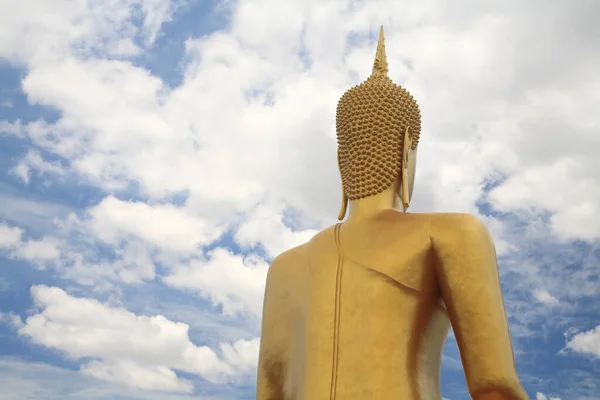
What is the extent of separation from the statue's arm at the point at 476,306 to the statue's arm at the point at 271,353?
1554 millimetres

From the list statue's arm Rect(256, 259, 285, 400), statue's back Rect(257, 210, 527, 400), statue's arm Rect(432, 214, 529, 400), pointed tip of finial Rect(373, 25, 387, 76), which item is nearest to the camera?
statue's arm Rect(432, 214, 529, 400)

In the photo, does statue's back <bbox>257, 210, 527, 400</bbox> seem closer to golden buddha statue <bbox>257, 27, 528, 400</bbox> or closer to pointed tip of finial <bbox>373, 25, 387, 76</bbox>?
golden buddha statue <bbox>257, 27, 528, 400</bbox>

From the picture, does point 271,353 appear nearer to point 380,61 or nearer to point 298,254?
point 298,254

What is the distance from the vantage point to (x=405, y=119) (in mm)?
6328

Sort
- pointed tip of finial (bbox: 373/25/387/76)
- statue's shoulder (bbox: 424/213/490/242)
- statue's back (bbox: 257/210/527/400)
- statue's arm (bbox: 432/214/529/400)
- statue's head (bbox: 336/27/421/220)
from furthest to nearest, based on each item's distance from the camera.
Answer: pointed tip of finial (bbox: 373/25/387/76), statue's head (bbox: 336/27/421/220), statue's shoulder (bbox: 424/213/490/242), statue's back (bbox: 257/210/527/400), statue's arm (bbox: 432/214/529/400)

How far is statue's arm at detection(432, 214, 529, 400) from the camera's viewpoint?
195 inches

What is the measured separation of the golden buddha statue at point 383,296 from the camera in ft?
16.8

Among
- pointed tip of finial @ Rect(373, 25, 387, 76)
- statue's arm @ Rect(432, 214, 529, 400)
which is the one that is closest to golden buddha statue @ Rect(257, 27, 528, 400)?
statue's arm @ Rect(432, 214, 529, 400)

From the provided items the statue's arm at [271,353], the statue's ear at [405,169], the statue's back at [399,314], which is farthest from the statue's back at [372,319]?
the statue's ear at [405,169]

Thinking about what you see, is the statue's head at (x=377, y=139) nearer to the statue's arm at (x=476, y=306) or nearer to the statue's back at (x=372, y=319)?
the statue's back at (x=372, y=319)

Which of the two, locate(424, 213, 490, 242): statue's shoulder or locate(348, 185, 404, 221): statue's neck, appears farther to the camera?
locate(348, 185, 404, 221): statue's neck

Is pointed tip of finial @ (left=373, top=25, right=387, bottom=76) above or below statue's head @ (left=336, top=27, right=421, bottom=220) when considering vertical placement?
above

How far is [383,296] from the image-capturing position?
A: 5371 mm

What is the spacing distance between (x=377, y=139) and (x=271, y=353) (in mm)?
2097
